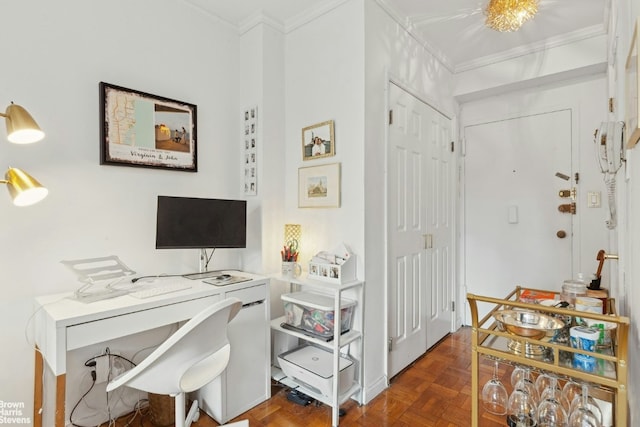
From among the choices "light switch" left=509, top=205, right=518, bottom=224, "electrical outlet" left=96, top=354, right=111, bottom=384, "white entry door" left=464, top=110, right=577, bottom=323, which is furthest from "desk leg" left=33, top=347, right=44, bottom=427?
"light switch" left=509, top=205, right=518, bottom=224

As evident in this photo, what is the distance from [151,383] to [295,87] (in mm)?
1996

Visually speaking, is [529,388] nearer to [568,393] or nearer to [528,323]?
[568,393]

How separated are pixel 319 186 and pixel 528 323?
1.41 m

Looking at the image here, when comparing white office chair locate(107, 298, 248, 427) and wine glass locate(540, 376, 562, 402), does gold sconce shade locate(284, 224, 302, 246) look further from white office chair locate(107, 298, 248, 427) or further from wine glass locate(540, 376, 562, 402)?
wine glass locate(540, 376, 562, 402)

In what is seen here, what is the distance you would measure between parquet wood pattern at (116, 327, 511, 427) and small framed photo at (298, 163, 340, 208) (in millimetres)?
1255

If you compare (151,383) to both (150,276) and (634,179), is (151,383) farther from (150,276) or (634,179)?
(634,179)

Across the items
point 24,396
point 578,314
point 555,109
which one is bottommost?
point 24,396

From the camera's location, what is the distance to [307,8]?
7.32 ft

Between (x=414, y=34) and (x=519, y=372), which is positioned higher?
(x=414, y=34)

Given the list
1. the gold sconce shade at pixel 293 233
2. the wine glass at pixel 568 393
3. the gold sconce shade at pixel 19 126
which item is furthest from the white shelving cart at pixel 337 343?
the gold sconce shade at pixel 19 126

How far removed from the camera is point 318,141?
7.34 feet

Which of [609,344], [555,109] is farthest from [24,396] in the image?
[555,109]

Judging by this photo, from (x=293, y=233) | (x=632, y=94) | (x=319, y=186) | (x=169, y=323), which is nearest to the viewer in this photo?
(x=632, y=94)

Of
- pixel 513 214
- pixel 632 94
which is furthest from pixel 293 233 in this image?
pixel 513 214
